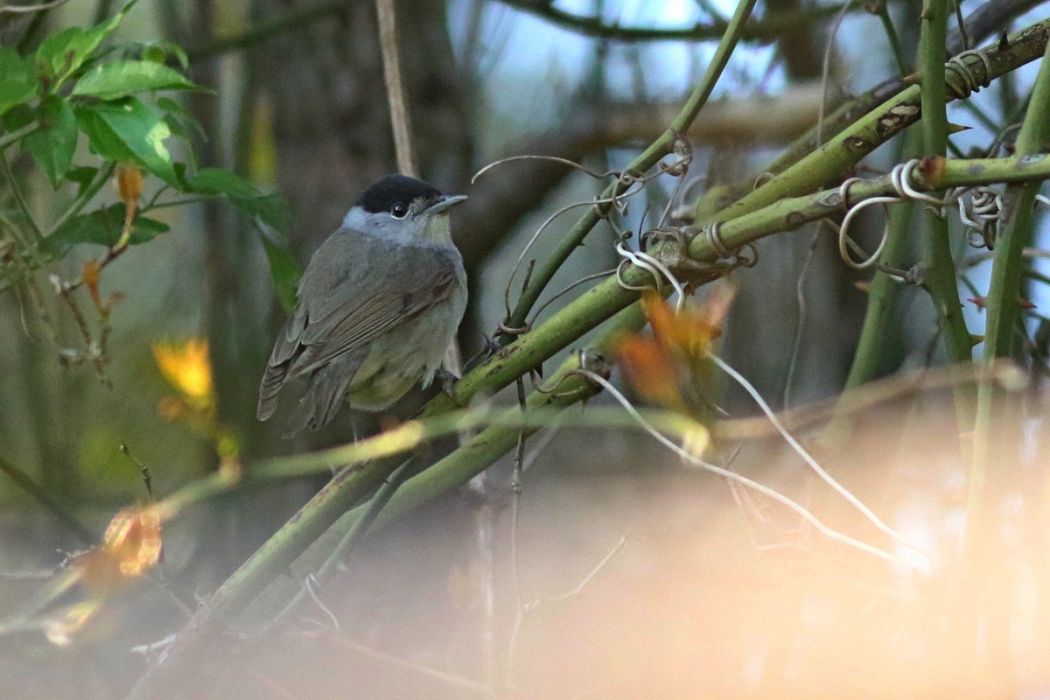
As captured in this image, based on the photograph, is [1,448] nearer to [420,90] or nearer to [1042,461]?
[420,90]

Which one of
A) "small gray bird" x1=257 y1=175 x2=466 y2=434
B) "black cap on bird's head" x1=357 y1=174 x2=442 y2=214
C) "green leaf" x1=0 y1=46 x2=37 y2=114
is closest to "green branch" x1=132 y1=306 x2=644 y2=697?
"small gray bird" x1=257 y1=175 x2=466 y2=434

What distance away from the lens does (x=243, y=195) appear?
253 cm

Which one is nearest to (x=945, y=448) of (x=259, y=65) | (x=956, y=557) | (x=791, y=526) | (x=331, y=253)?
(x=791, y=526)

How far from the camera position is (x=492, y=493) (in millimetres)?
2812

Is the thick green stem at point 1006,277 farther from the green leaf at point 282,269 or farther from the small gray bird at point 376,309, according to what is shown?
the small gray bird at point 376,309

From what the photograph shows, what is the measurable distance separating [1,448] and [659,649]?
3077mm

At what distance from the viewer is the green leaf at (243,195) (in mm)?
2482

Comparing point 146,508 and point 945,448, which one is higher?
point 146,508

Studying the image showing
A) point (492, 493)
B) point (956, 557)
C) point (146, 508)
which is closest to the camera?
point (956, 557)

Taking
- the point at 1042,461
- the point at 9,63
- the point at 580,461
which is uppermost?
the point at 9,63

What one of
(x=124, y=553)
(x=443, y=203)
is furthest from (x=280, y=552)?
(x=443, y=203)

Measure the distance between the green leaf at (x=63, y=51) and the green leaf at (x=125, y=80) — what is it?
0.04 meters

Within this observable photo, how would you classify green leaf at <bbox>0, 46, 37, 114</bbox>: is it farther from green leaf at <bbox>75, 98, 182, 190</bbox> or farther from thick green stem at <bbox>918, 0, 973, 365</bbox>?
thick green stem at <bbox>918, 0, 973, 365</bbox>

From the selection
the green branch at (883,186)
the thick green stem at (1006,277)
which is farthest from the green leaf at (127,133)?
the thick green stem at (1006,277)
